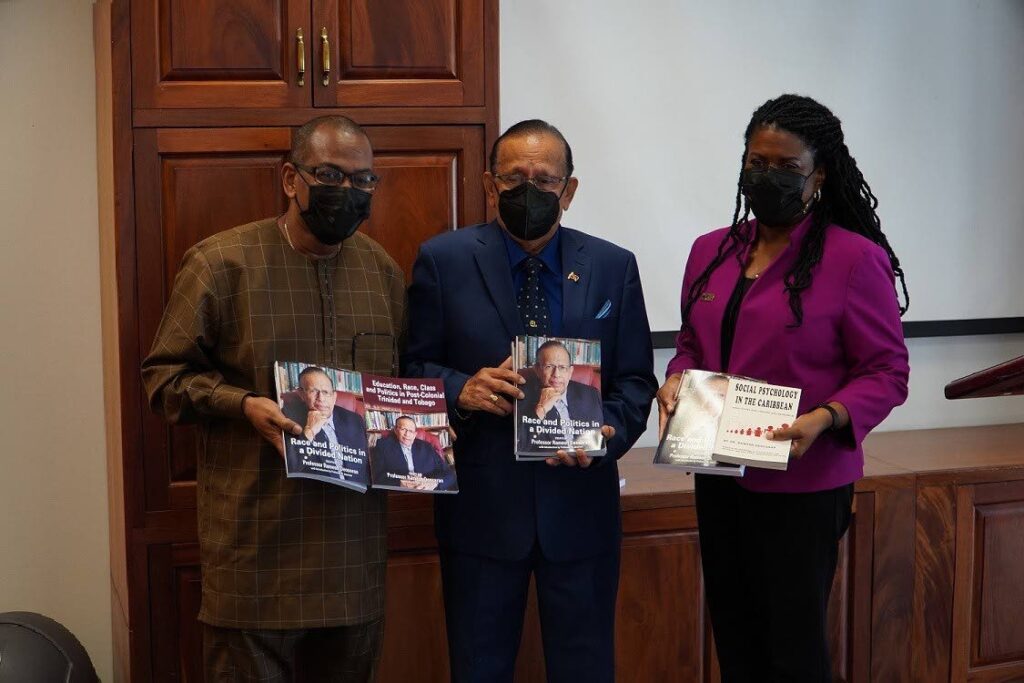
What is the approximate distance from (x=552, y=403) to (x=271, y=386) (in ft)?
1.79

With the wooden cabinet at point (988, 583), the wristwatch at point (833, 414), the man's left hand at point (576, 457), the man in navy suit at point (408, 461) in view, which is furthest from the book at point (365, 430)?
the wooden cabinet at point (988, 583)

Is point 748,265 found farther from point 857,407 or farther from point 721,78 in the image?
point 721,78

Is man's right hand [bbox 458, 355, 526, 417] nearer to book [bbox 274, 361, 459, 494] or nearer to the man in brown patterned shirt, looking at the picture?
book [bbox 274, 361, 459, 494]

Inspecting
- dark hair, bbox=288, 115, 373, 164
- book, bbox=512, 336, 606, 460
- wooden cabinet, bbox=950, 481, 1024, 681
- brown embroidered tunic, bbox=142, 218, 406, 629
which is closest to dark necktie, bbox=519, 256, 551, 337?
book, bbox=512, 336, 606, 460

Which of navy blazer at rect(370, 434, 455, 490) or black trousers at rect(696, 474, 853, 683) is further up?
navy blazer at rect(370, 434, 455, 490)

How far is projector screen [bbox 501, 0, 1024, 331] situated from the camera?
3.36 m

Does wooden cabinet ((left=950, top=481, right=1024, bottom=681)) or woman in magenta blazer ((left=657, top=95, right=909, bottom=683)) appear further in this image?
wooden cabinet ((left=950, top=481, right=1024, bottom=681))

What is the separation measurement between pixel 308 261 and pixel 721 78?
1.83m

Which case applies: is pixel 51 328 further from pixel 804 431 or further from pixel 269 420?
pixel 804 431

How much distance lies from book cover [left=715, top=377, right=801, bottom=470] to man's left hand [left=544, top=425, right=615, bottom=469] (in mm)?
227

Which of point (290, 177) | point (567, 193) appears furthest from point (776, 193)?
point (290, 177)

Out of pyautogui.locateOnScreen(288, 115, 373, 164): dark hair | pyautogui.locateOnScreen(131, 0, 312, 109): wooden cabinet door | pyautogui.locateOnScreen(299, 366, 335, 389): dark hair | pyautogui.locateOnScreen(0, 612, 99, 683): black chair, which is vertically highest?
pyautogui.locateOnScreen(131, 0, 312, 109): wooden cabinet door

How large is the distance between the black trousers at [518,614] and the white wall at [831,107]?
1317mm

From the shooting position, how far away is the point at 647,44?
3.41 m
